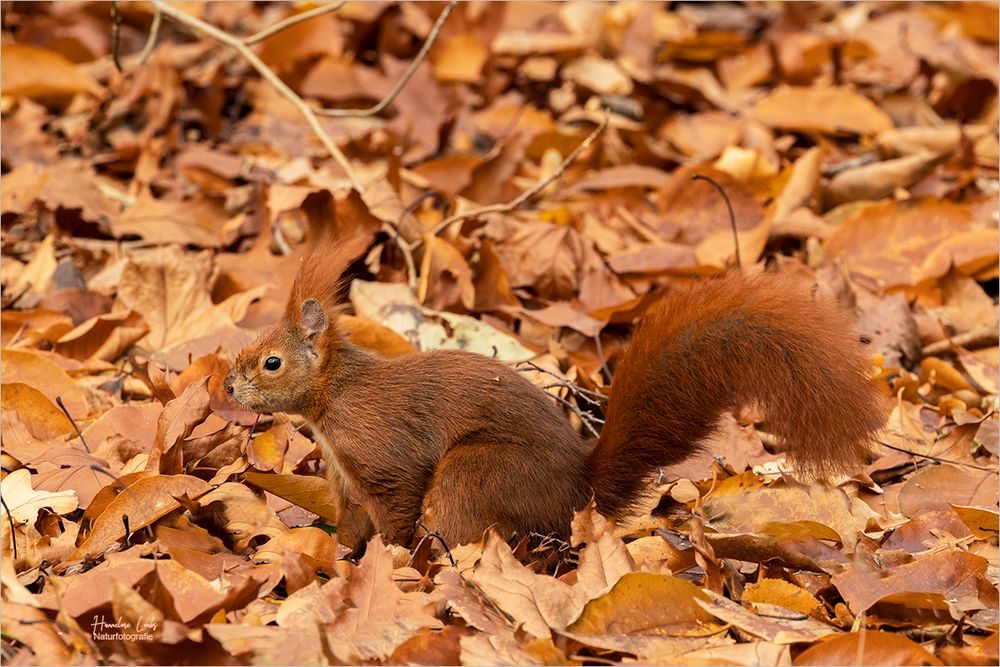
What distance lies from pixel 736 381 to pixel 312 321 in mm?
1246

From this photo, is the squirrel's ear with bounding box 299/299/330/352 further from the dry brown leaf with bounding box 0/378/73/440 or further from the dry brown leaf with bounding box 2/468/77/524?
the dry brown leaf with bounding box 0/378/73/440

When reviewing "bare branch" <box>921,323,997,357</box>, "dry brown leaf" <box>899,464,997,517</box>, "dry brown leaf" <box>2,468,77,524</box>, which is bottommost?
"bare branch" <box>921,323,997,357</box>

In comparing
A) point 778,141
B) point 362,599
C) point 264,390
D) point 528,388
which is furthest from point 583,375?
point 778,141

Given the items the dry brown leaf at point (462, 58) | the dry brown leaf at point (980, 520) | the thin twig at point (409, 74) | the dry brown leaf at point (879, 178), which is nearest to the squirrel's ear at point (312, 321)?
the thin twig at point (409, 74)

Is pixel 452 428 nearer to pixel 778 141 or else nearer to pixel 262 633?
pixel 262 633

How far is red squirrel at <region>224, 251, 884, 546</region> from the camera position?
9.14 ft

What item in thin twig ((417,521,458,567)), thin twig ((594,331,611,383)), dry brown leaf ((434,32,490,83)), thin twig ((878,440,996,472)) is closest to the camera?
thin twig ((417,521,458,567))

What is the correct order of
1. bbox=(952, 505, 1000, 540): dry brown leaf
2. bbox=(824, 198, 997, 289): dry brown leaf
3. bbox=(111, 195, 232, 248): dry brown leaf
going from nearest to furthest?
1. bbox=(952, 505, 1000, 540): dry brown leaf
2. bbox=(824, 198, 997, 289): dry brown leaf
3. bbox=(111, 195, 232, 248): dry brown leaf

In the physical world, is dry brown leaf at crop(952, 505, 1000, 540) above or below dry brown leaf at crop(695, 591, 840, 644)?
below

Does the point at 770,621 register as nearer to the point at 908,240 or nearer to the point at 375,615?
the point at 375,615

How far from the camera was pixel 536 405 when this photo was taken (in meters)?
3.21

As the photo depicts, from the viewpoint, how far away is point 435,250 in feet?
14.7

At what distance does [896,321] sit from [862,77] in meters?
2.86

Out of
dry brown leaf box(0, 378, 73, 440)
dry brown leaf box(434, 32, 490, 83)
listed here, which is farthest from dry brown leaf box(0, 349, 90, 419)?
dry brown leaf box(434, 32, 490, 83)
